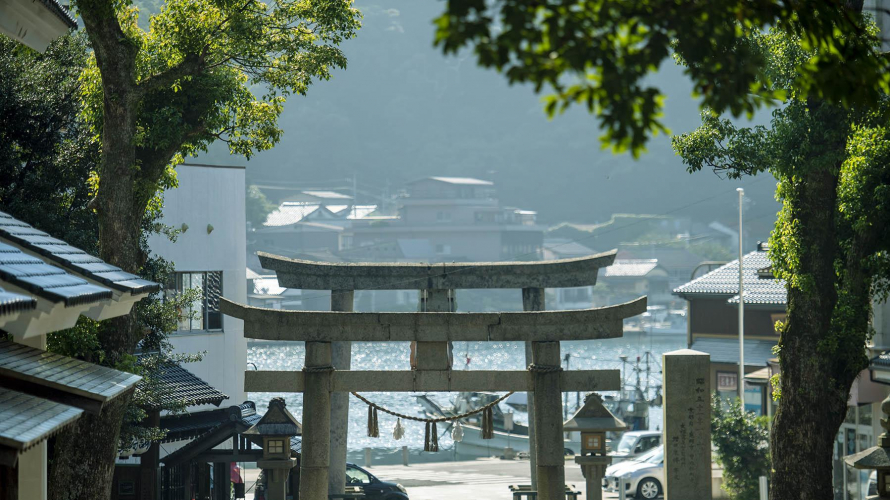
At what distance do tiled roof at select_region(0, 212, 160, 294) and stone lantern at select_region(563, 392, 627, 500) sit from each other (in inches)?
299

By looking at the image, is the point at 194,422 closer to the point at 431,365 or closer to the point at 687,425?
the point at 431,365

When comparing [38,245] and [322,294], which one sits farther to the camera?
[322,294]

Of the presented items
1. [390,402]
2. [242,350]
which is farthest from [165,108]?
[390,402]

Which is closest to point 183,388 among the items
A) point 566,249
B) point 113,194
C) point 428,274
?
point 428,274

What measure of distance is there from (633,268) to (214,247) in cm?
9230

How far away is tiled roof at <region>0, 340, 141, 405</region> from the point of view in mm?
6824

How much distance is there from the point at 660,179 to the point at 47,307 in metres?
137

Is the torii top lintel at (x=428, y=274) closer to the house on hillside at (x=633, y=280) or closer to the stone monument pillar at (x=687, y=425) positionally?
the stone monument pillar at (x=687, y=425)

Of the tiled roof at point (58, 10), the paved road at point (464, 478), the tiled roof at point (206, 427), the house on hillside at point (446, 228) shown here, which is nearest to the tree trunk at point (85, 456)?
the tiled roof at point (206, 427)

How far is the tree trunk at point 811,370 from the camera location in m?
11.6

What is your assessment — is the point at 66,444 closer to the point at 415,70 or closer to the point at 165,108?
the point at 165,108

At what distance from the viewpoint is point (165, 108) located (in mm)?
12320

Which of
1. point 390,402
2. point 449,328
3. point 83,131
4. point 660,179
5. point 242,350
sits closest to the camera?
point 449,328

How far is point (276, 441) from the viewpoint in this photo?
14.1 m
